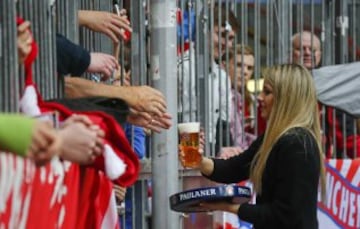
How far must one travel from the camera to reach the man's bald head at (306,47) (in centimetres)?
980

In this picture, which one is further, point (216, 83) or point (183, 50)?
point (216, 83)

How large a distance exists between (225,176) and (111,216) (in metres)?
2.11

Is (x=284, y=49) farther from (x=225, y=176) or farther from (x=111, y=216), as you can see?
(x=111, y=216)

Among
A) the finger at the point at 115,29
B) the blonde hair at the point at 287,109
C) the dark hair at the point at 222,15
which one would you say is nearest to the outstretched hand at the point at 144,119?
the finger at the point at 115,29

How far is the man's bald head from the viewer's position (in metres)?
9.80

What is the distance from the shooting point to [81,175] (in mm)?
4848

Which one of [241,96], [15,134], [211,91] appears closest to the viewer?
[15,134]

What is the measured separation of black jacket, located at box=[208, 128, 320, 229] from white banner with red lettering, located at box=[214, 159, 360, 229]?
2587 millimetres

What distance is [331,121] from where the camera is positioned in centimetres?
996

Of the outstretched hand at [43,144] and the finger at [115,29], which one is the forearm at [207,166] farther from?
the outstretched hand at [43,144]

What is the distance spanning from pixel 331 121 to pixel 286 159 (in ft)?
11.3

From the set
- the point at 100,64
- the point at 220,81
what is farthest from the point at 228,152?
the point at 100,64

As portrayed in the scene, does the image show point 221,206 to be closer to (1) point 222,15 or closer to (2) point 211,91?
(2) point 211,91

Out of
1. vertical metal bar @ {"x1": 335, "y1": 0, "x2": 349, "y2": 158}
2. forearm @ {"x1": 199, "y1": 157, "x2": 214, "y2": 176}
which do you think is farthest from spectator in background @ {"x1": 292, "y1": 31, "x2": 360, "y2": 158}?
forearm @ {"x1": 199, "y1": 157, "x2": 214, "y2": 176}
